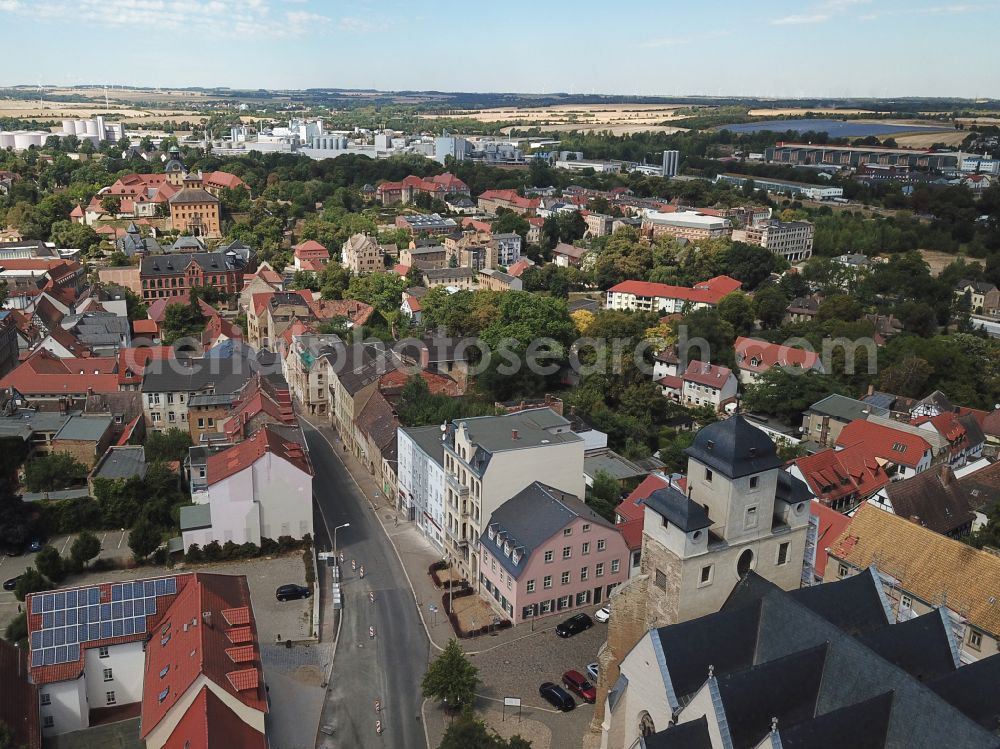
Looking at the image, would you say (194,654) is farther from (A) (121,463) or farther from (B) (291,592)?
(A) (121,463)

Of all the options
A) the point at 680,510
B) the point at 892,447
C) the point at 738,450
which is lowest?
the point at 892,447

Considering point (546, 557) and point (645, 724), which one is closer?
point (645, 724)

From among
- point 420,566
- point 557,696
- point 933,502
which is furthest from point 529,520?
point 933,502

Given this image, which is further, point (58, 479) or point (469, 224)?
point (469, 224)

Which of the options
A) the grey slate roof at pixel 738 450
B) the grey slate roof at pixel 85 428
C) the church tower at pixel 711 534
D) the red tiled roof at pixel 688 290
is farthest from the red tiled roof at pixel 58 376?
the red tiled roof at pixel 688 290

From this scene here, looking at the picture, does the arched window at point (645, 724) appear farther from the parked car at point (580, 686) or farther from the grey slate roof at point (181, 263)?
the grey slate roof at point (181, 263)

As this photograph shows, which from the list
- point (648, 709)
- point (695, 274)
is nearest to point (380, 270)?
point (695, 274)

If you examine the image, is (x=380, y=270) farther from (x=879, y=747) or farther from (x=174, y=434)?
(x=879, y=747)
